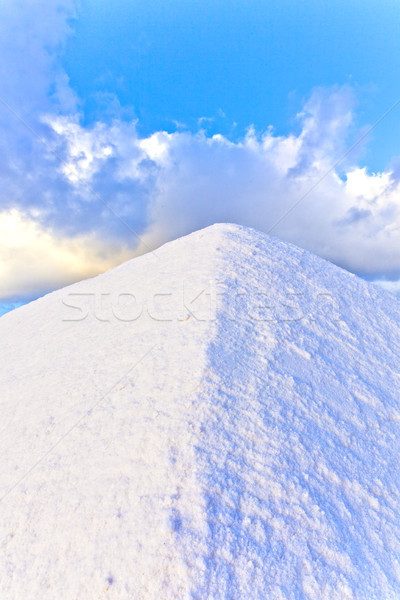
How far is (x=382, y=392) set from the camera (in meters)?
4.05

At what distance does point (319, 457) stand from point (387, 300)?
176 inches

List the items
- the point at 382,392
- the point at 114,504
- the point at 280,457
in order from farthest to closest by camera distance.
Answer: the point at 382,392 → the point at 280,457 → the point at 114,504

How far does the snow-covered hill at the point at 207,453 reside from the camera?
2.27 meters

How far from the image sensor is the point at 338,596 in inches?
87.2

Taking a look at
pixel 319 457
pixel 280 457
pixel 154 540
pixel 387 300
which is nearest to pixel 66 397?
pixel 154 540

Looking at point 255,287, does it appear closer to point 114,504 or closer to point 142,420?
point 142,420

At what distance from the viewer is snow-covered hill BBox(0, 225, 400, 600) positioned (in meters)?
2.27

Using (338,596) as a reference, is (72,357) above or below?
above

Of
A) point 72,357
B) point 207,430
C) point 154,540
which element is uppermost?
point 72,357

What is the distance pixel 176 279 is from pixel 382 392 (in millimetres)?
3022

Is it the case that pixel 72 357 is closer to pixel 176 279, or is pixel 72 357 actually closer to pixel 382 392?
pixel 176 279

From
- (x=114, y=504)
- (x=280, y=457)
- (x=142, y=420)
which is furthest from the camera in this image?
(x=142, y=420)

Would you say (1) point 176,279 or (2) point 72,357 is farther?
(1) point 176,279

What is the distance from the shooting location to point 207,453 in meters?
2.74
